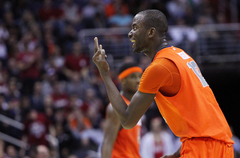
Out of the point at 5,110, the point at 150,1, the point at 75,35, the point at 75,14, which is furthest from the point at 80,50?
the point at 150,1

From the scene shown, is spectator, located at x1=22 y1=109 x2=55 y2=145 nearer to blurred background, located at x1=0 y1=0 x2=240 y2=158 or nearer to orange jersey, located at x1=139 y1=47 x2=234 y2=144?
blurred background, located at x1=0 y1=0 x2=240 y2=158

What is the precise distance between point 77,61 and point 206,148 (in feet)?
31.5

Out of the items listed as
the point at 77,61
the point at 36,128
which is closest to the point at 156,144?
the point at 36,128

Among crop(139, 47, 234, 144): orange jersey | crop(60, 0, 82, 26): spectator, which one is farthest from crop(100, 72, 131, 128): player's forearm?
crop(60, 0, 82, 26): spectator

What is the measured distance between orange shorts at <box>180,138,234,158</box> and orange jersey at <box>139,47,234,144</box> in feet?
0.18

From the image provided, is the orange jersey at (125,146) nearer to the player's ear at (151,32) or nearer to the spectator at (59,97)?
the player's ear at (151,32)

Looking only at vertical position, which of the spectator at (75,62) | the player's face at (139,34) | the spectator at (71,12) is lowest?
the spectator at (75,62)

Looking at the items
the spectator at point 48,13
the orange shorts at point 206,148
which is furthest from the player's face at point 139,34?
the spectator at point 48,13

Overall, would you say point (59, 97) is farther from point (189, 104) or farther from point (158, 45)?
point (189, 104)

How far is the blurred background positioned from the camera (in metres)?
10.5

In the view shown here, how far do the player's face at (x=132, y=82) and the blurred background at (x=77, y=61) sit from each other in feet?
14.3

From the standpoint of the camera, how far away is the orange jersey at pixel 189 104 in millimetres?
3146

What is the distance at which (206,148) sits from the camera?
3152 mm

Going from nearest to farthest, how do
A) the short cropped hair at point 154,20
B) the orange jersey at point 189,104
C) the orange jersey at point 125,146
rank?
the orange jersey at point 189,104 < the short cropped hair at point 154,20 < the orange jersey at point 125,146
